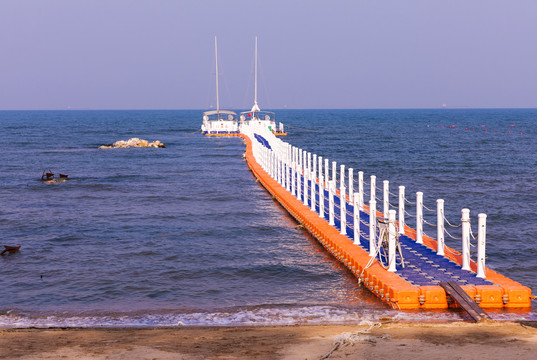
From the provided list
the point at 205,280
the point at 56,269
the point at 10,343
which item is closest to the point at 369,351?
the point at 10,343

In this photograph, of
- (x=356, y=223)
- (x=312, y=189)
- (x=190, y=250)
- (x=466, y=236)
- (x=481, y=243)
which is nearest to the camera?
(x=481, y=243)

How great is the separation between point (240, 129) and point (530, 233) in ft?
215

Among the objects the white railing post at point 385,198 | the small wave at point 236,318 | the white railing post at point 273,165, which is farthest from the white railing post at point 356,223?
the white railing post at point 273,165

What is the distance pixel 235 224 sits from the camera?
2305 cm

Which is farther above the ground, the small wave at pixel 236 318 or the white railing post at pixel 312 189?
the white railing post at pixel 312 189

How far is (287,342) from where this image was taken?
10375mm

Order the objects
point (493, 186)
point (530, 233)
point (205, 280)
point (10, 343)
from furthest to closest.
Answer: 1. point (493, 186)
2. point (530, 233)
3. point (205, 280)
4. point (10, 343)

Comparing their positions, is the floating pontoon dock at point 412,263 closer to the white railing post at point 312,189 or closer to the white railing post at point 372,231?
the white railing post at point 372,231

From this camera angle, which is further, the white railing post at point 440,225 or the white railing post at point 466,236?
the white railing post at point 440,225

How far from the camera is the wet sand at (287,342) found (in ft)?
31.9

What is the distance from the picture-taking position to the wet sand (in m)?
9.71

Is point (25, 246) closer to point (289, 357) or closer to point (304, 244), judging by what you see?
point (304, 244)

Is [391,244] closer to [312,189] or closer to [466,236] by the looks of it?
[466,236]

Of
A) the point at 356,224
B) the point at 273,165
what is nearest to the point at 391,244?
the point at 356,224
